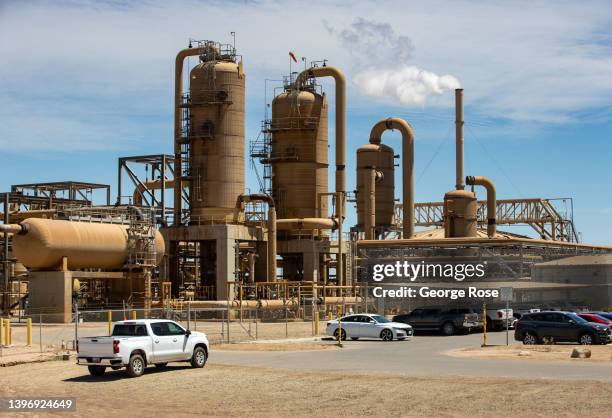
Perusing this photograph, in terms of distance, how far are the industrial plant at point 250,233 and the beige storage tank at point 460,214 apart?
11 cm

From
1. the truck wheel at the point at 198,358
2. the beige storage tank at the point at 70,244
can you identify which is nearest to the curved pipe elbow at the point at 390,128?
the beige storage tank at the point at 70,244

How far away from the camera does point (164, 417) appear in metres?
20.7

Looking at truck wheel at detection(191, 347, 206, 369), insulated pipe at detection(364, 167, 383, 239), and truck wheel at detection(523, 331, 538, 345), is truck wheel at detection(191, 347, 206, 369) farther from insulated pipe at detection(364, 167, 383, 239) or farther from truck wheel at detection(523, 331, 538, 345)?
insulated pipe at detection(364, 167, 383, 239)

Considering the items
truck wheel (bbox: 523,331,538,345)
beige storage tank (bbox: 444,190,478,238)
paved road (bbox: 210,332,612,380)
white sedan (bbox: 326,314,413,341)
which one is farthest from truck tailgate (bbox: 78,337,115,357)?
beige storage tank (bbox: 444,190,478,238)

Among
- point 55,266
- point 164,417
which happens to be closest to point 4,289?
point 55,266

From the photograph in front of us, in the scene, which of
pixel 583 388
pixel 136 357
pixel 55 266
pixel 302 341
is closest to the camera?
pixel 583 388

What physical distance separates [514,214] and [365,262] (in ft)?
125

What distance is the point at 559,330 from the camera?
4009 centimetres

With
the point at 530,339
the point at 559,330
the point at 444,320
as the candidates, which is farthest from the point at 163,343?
the point at 444,320

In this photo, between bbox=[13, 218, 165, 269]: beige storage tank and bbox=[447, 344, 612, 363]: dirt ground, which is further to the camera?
bbox=[13, 218, 165, 269]: beige storage tank

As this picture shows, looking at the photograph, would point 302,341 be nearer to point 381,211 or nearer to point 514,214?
point 381,211

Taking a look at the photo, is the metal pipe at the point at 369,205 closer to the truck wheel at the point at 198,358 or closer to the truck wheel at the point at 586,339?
the truck wheel at the point at 586,339

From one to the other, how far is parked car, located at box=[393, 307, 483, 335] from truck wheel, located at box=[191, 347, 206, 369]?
68.9 ft

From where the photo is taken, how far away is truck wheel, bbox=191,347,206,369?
2986 cm
